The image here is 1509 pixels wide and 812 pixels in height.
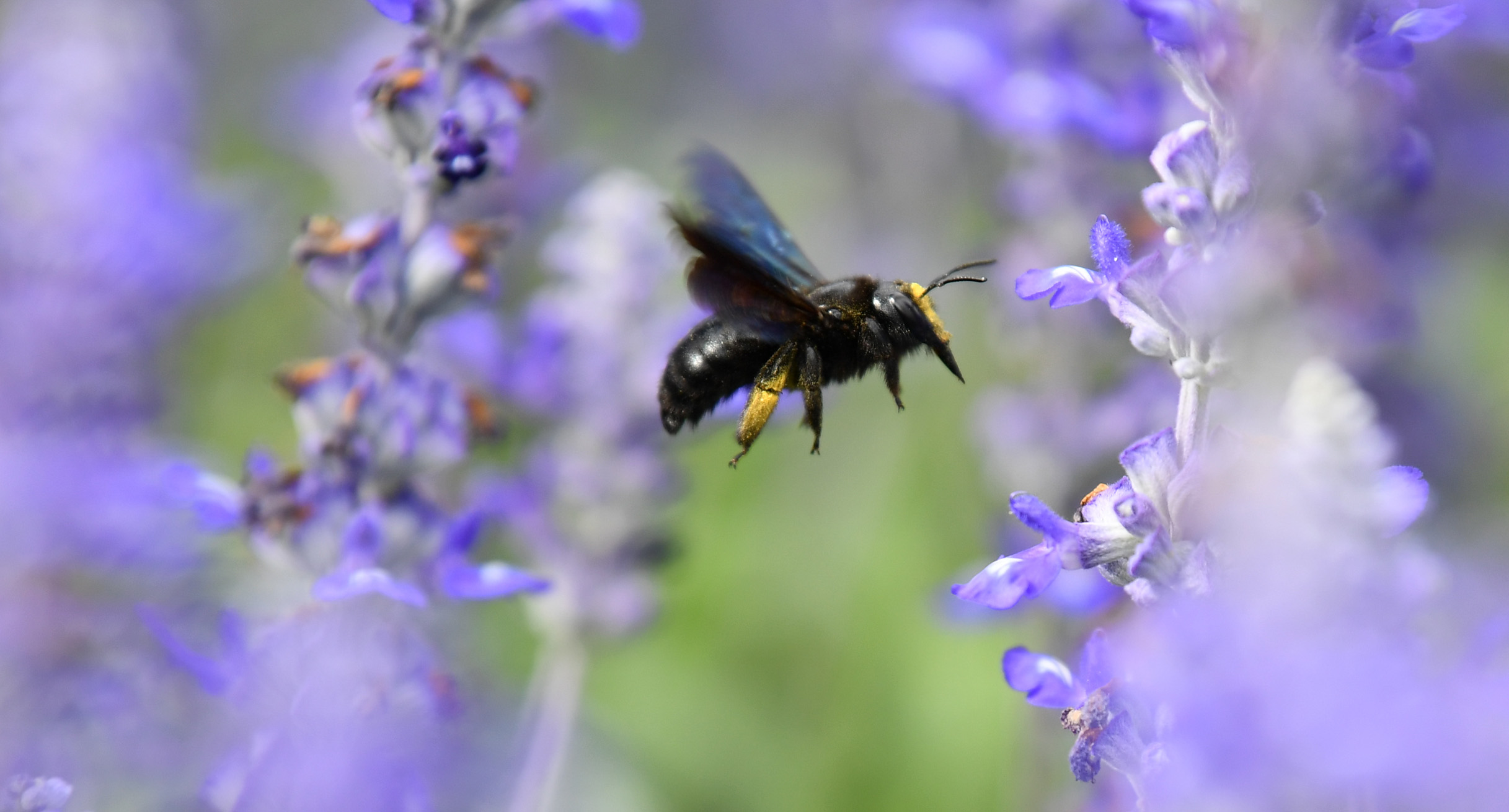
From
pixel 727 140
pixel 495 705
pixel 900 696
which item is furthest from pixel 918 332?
pixel 727 140

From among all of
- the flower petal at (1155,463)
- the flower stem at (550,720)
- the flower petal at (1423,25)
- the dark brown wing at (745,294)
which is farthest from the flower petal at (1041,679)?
the flower stem at (550,720)

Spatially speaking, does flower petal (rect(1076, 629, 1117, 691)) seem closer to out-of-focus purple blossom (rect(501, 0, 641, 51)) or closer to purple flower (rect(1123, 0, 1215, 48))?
purple flower (rect(1123, 0, 1215, 48))

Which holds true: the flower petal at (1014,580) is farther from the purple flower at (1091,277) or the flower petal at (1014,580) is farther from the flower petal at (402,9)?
the flower petal at (402,9)

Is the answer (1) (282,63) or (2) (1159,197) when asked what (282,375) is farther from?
(1) (282,63)

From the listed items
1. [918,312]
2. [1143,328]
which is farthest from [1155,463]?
[918,312]

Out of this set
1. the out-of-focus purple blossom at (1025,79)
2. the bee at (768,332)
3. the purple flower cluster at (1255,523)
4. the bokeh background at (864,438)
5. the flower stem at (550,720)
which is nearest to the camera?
the purple flower cluster at (1255,523)

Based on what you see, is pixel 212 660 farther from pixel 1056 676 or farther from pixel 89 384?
pixel 89 384

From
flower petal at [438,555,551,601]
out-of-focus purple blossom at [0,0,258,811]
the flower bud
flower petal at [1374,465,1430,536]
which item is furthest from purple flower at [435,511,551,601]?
flower petal at [1374,465,1430,536]

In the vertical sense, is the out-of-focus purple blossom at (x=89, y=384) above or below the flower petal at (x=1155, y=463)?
above
